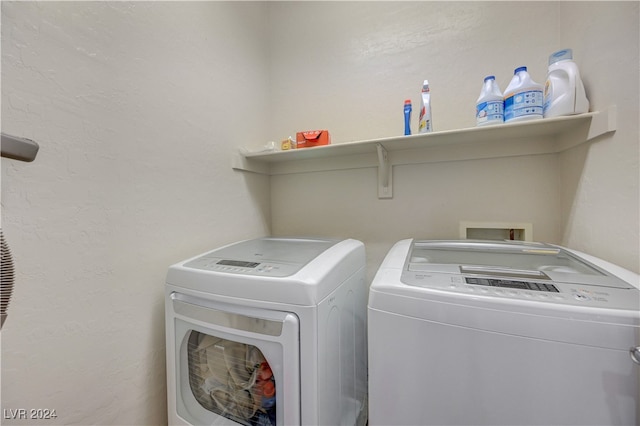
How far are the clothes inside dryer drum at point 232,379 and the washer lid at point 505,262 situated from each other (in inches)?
24.5

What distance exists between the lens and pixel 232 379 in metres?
0.97

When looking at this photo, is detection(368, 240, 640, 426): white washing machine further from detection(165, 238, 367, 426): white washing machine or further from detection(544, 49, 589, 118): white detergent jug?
detection(544, 49, 589, 118): white detergent jug

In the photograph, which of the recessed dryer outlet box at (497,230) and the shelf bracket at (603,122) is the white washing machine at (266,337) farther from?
the shelf bracket at (603,122)

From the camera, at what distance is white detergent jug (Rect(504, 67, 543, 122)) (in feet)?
Answer: 3.33

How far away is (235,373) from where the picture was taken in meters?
0.97

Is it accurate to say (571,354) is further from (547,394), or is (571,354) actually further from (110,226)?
(110,226)

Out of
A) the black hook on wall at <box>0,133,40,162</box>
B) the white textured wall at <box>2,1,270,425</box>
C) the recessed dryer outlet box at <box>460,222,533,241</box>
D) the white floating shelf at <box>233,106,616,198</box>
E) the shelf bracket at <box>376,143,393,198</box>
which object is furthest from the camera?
the shelf bracket at <box>376,143,393,198</box>

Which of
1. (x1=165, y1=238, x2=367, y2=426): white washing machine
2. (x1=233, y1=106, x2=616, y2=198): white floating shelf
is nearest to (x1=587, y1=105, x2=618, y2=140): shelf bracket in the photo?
(x1=233, y1=106, x2=616, y2=198): white floating shelf

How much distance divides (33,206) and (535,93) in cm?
176

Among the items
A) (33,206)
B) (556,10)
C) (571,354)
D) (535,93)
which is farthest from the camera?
(556,10)

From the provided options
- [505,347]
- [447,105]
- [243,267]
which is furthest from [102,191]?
[447,105]

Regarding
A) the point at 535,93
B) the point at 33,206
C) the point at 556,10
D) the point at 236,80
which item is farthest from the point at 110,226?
the point at 556,10

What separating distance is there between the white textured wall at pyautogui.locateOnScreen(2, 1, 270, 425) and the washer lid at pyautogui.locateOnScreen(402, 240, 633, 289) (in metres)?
1.00

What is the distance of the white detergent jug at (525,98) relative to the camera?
1.01 metres
